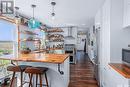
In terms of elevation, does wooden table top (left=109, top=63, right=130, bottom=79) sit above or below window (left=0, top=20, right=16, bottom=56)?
below

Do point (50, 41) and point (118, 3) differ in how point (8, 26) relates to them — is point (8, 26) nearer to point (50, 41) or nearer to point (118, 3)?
point (118, 3)

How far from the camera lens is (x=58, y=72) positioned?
344 cm

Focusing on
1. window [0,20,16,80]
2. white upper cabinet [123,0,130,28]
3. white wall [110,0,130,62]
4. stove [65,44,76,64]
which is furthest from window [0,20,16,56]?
stove [65,44,76,64]

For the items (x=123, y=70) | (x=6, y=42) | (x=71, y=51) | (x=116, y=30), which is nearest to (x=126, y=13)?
(x=116, y=30)

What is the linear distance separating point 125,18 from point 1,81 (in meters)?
4.00

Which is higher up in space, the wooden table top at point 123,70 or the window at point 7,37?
the window at point 7,37

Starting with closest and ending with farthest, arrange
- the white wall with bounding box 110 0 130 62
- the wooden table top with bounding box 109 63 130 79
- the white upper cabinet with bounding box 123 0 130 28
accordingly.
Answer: the wooden table top with bounding box 109 63 130 79 < the white upper cabinet with bounding box 123 0 130 28 < the white wall with bounding box 110 0 130 62

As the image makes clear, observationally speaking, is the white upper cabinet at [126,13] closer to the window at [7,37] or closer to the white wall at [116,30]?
the white wall at [116,30]

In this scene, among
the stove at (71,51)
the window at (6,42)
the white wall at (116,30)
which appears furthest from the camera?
the stove at (71,51)

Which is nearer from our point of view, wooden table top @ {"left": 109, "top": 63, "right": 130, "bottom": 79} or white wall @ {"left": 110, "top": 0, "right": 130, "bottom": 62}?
wooden table top @ {"left": 109, "top": 63, "right": 130, "bottom": 79}

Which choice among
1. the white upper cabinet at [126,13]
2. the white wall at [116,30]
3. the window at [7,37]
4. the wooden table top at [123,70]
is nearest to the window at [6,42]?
the window at [7,37]

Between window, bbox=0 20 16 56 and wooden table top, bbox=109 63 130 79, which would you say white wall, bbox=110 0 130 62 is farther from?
window, bbox=0 20 16 56

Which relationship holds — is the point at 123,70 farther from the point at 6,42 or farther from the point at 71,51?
the point at 71,51

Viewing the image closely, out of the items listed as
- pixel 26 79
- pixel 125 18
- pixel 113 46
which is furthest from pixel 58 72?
pixel 125 18
